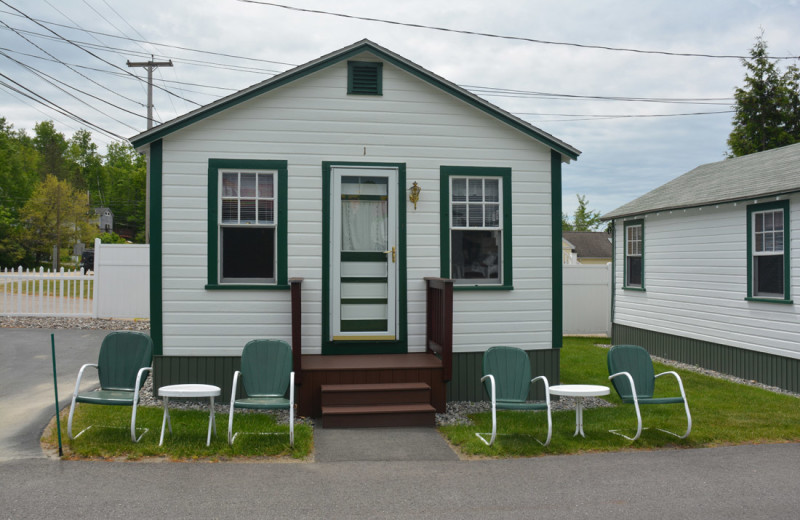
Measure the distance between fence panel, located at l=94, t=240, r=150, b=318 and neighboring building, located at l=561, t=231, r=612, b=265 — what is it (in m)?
33.6

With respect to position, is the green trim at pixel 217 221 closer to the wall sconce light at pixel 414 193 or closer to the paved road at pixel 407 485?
the wall sconce light at pixel 414 193

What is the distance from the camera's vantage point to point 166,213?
26.5ft

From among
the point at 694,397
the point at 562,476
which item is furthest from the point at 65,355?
the point at 694,397

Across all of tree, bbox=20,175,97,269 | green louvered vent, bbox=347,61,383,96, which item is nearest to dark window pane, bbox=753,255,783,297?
green louvered vent, bbox=347,61,383,96

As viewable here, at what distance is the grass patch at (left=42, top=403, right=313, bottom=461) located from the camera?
579 centimetres

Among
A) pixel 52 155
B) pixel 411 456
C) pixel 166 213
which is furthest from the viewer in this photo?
pixel 52 155

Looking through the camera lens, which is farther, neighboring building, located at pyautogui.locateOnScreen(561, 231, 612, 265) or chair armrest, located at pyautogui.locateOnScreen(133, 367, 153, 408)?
neighboring building, located at pyautogui.locateOnScreen(561, 231, 612, 265)

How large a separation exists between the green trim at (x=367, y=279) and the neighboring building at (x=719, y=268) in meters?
5.58

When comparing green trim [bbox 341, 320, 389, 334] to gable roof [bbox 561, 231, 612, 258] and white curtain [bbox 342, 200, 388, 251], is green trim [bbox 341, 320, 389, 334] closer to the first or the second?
white curtain [bbox 342, 200, 388, 251]

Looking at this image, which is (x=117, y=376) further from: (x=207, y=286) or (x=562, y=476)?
(x=562, y=476)

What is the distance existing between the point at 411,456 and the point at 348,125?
433 centimetres

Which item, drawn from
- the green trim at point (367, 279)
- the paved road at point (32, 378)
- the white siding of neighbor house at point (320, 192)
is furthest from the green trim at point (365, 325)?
the paved road at point (32, 378)

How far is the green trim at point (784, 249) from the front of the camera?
31.8 ft

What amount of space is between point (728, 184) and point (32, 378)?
11581 millimetres
